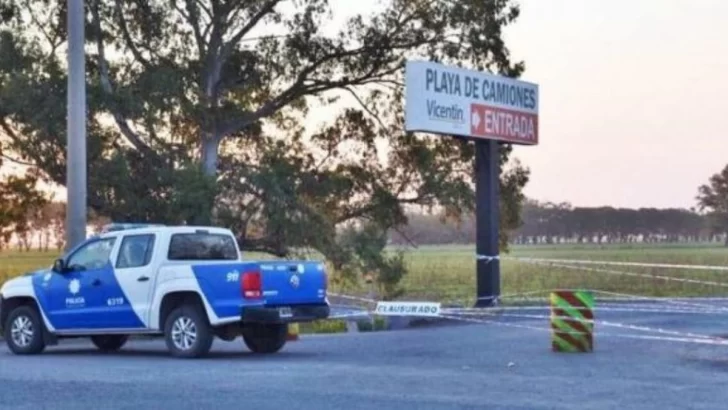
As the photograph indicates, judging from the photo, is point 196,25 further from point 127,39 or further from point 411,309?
point 411,309

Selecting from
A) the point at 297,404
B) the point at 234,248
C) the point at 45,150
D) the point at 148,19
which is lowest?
the point at 297,404

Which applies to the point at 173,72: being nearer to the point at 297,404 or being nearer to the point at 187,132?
the point at 187,132

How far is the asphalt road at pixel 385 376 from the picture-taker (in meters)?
14.7

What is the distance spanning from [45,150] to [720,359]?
A: 2128cm

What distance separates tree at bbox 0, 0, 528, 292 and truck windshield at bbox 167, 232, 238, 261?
13496mm

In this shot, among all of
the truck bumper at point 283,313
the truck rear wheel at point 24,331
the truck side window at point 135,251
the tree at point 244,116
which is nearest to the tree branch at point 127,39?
the tree at point 244,116

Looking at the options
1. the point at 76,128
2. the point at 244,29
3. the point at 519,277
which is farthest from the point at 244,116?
the point at 519,277

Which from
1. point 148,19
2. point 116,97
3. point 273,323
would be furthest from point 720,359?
point 148,19

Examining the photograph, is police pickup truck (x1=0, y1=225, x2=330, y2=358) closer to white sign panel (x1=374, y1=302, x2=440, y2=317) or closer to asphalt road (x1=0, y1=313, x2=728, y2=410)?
asphalt road (x1=0, y1=313, x2=728, y2=410)

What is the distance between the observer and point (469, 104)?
32188 millimetres

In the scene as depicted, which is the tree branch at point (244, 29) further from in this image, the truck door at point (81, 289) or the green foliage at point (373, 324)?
the truck door at point (81, 289)

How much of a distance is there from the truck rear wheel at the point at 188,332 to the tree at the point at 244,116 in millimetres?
14950

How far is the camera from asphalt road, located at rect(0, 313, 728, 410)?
48.3 feet

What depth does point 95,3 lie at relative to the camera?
37875 millimetres
